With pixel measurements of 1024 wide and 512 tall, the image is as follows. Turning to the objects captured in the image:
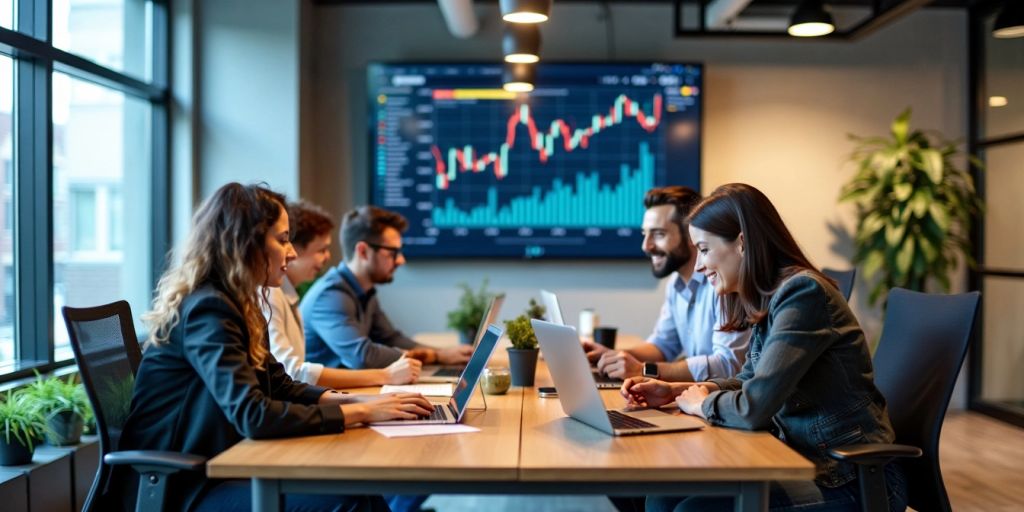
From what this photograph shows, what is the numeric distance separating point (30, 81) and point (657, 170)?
3.50 m

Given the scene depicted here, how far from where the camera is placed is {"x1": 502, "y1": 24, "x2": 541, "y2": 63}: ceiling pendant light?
4012 mm

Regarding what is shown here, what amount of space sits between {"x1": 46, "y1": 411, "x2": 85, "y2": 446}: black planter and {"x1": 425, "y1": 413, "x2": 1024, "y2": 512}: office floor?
1.56 m

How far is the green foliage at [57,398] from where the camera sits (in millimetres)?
3391

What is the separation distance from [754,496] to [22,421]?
242 centimetres

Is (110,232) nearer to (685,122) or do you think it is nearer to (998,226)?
(685,122)

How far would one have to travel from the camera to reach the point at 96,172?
479cm

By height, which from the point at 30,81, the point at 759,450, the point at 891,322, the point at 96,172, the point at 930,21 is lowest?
the point at 759,450

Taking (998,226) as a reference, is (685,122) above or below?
above

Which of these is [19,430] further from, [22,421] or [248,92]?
[248,92]

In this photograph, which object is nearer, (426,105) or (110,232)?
(110,232)

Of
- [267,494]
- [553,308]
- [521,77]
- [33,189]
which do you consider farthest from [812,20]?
[267,494]

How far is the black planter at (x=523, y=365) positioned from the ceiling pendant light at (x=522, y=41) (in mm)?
1453

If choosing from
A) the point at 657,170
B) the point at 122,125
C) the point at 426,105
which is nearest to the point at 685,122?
the point at 657,170

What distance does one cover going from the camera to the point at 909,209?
5.84m
